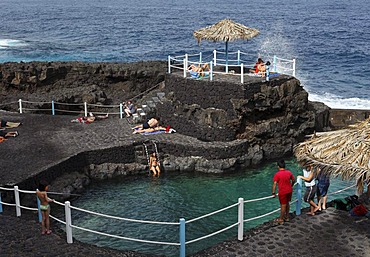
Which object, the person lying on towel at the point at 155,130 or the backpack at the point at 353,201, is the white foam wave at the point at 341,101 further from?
the backpack at the point at 353,201

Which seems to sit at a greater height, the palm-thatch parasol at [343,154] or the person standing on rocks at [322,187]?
the palm-thatch parasol at [343,154]

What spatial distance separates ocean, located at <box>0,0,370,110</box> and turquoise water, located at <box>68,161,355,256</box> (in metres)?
18.8

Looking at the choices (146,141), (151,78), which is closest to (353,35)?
(151,78)

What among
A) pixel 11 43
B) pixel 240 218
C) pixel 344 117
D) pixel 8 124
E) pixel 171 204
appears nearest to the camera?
pixel 240 218

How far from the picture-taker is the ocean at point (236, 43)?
46469 mm

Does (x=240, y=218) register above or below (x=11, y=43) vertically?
above

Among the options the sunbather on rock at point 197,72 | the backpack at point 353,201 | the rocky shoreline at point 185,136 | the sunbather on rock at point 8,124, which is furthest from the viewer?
Result: the sunbather on rock at point 197,72

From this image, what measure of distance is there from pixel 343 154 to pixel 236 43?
56.5 m

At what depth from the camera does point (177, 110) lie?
78.1 feet

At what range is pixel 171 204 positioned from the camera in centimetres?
1825

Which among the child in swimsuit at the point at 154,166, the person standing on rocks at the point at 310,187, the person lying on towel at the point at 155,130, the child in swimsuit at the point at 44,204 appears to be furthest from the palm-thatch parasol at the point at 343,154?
the person lying on towel at the point at 155,130

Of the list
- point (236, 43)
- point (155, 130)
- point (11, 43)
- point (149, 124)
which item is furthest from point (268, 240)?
point (11, 43)

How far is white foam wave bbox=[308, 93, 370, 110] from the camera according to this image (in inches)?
1458

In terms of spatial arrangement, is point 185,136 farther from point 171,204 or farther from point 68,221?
point 68,221
